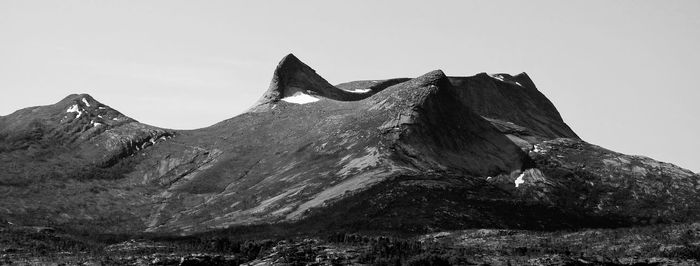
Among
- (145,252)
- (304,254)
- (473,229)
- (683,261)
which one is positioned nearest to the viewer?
(683,261)

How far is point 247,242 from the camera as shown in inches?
6939

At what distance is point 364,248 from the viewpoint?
156 metres

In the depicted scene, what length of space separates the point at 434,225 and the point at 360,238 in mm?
28140

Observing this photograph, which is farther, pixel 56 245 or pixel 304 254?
pixel 56 245

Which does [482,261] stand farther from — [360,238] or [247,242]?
[247,242]

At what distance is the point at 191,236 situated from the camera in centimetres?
19675

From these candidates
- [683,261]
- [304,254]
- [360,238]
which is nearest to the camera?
[683,261]

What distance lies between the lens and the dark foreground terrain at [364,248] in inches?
5679

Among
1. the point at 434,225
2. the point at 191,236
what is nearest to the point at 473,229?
the point at 434,225

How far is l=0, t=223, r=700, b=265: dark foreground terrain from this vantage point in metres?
144

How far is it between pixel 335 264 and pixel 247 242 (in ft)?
117

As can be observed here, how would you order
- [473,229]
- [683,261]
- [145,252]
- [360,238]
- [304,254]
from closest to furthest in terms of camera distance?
[683,261], [304,254], [145,252], [360,238], [473,229]

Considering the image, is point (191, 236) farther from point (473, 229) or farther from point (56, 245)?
point (473, 229)

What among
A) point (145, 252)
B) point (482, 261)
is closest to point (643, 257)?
point (482, 261)
